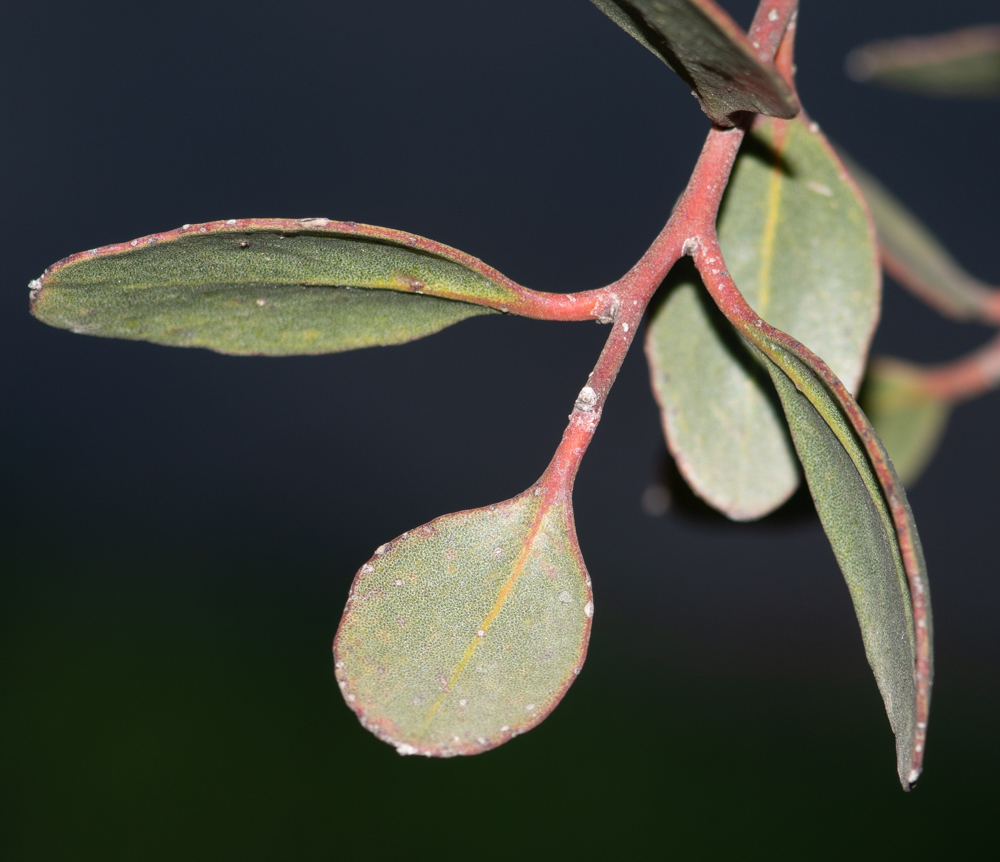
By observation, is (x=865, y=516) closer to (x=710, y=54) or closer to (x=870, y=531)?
(x=870, y=531)

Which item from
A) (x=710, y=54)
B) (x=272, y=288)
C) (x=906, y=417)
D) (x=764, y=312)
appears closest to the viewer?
(x=710, y=54)

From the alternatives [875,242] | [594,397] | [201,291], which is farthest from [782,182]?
[201,291]

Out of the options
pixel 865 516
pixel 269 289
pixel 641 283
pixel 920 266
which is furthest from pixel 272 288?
pixel 920 266

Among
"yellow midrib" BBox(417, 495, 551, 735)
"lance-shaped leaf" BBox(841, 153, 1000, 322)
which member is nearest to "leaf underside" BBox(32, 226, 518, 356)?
"yellow midrib" BBox(417, 495, 551, 735)

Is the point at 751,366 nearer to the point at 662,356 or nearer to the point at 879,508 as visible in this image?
the point at 662,356

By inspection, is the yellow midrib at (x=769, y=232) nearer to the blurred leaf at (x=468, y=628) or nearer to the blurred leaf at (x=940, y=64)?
the blurred leaf at (x=468, y=628)

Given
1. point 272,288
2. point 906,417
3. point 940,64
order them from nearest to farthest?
point 272,288
point 940,64
point 906,417
